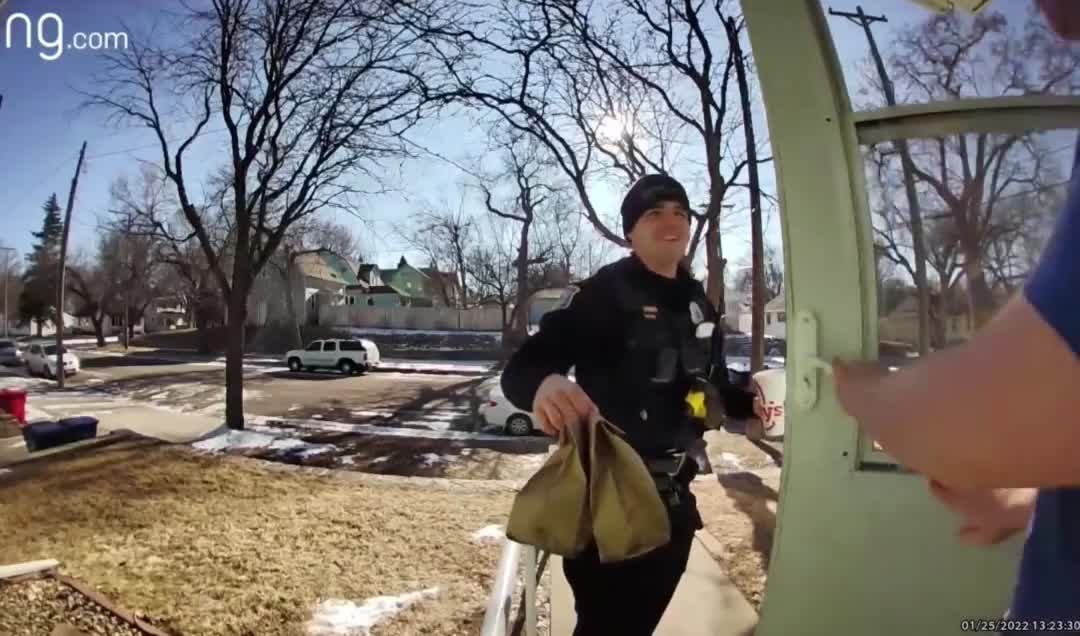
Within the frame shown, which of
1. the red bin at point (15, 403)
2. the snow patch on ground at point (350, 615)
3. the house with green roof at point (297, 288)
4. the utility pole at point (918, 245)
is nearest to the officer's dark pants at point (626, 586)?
the utility pole at point (918, 245)

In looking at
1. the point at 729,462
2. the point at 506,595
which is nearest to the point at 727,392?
the point at 729,462

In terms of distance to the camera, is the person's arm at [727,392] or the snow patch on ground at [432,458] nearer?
the person's arm at [727,392]

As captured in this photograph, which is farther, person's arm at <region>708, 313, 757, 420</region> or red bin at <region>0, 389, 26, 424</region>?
red bin at <region>0, 389, 26, 424</region>

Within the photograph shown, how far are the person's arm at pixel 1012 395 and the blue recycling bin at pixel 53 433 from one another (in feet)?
5.54

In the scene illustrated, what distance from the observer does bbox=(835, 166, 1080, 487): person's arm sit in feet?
0.69

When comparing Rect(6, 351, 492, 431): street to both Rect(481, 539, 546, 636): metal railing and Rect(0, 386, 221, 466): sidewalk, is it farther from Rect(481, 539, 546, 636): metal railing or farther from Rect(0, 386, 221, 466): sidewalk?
Rect(481, 539, 546, 636): metal railing

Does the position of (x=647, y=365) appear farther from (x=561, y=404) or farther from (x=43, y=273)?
(x=43, y=273)

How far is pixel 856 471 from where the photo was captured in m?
0.74

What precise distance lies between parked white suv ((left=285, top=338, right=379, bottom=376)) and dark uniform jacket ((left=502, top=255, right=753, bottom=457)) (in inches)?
26.3

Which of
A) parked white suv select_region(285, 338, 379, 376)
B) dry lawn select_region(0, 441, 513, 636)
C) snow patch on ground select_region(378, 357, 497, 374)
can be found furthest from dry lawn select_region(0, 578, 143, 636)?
snow patch on ground select_region(378, 357, 497, 374)

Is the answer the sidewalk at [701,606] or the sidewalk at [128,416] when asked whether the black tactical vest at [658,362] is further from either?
the sidewalk at [128,416]

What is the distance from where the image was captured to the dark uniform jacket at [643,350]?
808mm

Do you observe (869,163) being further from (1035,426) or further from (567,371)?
(1035,426)

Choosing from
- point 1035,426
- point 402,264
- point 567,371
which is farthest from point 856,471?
point 402,264
